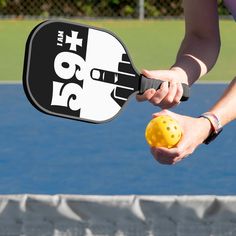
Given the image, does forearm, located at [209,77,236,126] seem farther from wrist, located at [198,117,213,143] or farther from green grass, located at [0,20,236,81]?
green grass, located at [0,20,236,81]

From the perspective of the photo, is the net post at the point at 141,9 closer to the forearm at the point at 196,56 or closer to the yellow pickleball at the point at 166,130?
the forearm at the point at 196,56

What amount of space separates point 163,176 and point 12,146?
1.20 metres

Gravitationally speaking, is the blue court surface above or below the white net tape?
below

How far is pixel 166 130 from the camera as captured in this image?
7.89ft

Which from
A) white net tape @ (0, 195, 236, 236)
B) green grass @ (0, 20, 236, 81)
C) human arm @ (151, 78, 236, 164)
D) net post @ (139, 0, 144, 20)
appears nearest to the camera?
Result: human arm @ (151, 78, 236, 164)

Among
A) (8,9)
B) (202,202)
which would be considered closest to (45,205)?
(202,202)

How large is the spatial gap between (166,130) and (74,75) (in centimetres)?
30

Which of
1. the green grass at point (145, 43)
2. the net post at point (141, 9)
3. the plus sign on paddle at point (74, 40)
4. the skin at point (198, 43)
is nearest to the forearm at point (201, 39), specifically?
the skin at point (198, 43)

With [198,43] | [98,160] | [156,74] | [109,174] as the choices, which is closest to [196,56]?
[198,43]

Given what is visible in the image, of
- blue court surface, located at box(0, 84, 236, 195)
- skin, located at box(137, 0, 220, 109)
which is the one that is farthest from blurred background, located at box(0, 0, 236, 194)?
skin, located at box(137, 0, 220, 109)

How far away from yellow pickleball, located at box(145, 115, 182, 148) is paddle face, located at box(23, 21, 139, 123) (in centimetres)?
14

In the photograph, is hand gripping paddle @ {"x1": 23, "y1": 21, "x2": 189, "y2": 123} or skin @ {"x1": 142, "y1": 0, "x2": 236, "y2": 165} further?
hand gripping paddle @ {"x1": 23, "y1": 21, "x2": 189, "y2": 123}

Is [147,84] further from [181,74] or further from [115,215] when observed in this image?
[115,215]

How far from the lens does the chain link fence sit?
14.4m
